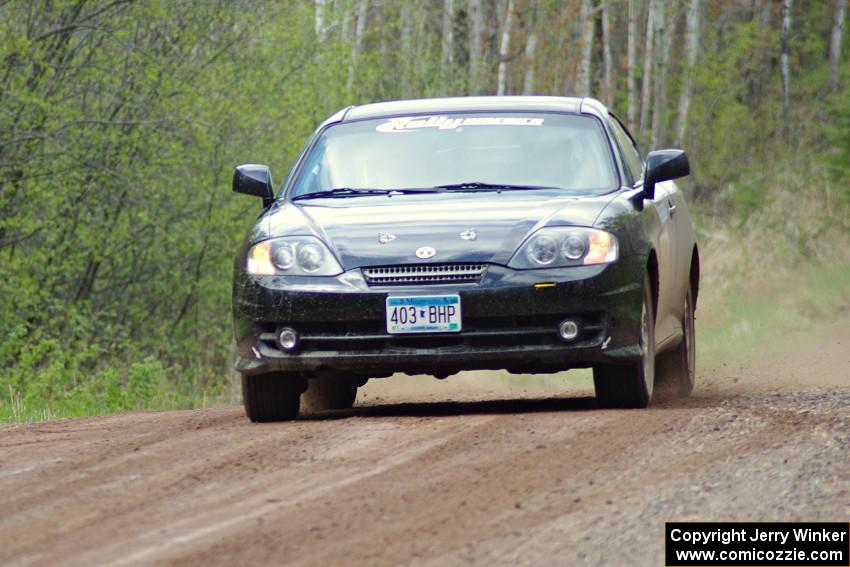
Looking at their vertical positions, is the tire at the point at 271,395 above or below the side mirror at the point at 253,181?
below

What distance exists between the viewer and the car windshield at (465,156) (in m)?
8.88

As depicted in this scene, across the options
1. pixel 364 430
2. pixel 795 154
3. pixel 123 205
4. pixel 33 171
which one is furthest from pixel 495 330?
pixel 795 154

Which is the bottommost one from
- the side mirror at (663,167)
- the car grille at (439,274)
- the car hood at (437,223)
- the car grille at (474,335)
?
the car grille at (474,335)

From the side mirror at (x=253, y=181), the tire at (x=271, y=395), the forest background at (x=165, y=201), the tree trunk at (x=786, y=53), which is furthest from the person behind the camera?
the tree trunk at (x=786, y=53)

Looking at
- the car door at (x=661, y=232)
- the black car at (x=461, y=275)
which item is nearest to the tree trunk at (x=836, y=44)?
the car door at (x=661, y=232)

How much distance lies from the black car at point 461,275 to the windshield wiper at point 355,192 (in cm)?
1

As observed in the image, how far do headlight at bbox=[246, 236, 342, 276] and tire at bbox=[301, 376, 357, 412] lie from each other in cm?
162

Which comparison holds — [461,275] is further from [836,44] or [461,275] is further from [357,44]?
[836,44]

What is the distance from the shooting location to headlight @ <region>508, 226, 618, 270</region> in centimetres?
791

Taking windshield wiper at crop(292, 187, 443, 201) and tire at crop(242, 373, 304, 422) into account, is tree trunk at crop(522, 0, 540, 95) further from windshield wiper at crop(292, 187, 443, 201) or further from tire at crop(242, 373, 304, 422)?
tire at crop(242, 373, 304, 422)

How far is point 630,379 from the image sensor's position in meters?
8.21

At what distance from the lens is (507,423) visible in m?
7.49

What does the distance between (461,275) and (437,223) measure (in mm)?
316

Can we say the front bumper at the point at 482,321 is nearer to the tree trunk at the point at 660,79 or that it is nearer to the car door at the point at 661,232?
the car door at the point at 661,232
